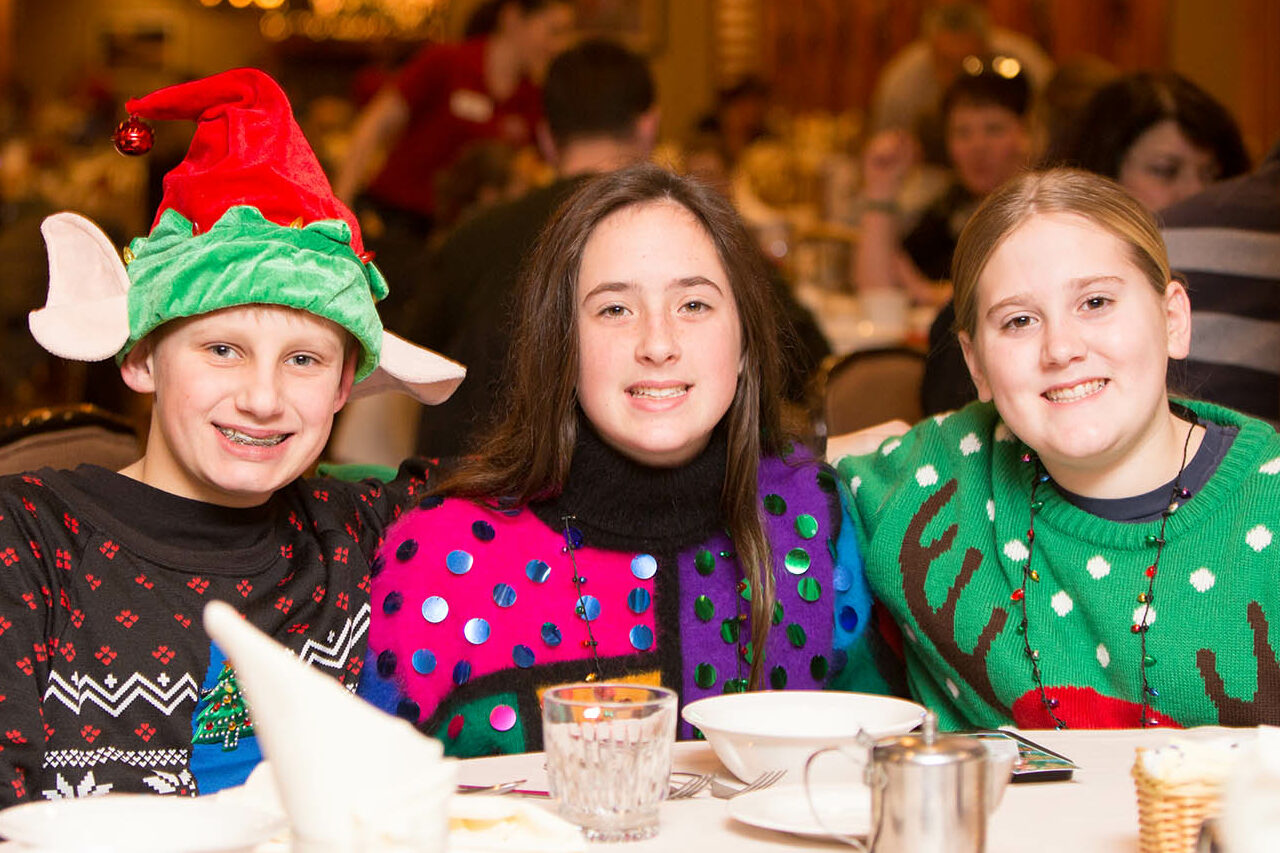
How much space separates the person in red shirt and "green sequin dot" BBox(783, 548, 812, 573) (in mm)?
3573

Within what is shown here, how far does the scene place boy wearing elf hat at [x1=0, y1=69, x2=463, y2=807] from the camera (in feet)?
5.38

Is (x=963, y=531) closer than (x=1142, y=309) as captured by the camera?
No

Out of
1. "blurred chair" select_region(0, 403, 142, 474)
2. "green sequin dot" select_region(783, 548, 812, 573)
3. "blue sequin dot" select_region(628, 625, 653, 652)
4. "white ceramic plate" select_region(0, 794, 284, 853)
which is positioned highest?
"blurred chair" select_region(0, 403, 142, 474)

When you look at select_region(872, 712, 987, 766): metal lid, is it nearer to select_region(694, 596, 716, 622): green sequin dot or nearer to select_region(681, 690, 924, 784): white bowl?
select_region(681, 690, 924, 784): white bowl

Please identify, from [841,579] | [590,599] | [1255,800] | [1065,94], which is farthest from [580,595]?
[1065,94]

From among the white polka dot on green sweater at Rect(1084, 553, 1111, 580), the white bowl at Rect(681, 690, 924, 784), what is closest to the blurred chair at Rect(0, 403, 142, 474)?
the white bowl at Rect(681, 690, 924, 784)

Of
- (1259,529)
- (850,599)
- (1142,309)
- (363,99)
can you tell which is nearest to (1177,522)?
(1259,529)

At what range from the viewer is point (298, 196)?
1736 millimetres

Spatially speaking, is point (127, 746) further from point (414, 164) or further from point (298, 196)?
Result: point (414, 164)

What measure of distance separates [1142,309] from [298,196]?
1.02 metres

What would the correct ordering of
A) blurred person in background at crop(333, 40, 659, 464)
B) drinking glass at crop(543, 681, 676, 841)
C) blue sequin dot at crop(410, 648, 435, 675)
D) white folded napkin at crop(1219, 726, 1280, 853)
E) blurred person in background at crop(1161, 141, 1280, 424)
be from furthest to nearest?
blurred person in background at crop(333, 40, 659, 464) < blurred person in background at crop(1161, 141, 1280, 424) < blue sequin dot at crop(410, 648, 435, 675) < drinking glass at crop(543, 681, 676, 841) < white folded napkin at crop(1219, 726, 1280, 853)

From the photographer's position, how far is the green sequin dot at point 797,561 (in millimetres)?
1971

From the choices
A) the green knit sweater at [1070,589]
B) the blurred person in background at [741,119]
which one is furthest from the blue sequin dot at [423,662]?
the blurred person in background at [741,119]

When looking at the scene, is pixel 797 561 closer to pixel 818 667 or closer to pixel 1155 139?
pixel 818 667
